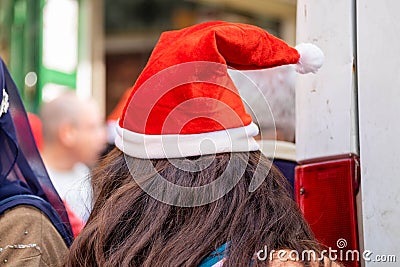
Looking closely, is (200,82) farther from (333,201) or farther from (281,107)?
(281,107)

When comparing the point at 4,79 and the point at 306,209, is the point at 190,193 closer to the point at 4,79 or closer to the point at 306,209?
the point at 306,209

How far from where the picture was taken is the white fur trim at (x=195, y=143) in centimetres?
154

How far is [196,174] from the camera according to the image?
154 centimetres

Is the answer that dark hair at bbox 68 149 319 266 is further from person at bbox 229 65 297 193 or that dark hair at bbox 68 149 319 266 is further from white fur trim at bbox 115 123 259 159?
person at bbox 229 65 297 193

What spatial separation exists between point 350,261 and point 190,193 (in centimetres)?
45

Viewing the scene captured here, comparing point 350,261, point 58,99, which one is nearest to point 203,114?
point 350,261

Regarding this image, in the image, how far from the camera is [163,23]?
6309mm

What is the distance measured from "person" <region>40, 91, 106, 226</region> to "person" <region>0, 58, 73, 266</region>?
2469mm

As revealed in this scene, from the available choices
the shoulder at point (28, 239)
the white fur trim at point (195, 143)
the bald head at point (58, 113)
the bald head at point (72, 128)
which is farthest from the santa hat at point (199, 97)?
the bald head at point (58, 113)

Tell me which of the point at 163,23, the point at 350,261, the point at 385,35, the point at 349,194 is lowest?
the point at 350,261

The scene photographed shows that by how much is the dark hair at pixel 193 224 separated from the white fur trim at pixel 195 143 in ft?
0.05

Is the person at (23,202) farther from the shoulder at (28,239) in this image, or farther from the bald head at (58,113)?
the bald head at (58,113)

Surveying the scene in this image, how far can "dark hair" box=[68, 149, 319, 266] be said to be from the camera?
4.83 feet

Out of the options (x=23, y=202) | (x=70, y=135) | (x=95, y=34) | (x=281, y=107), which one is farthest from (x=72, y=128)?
(x=23, y=202)
